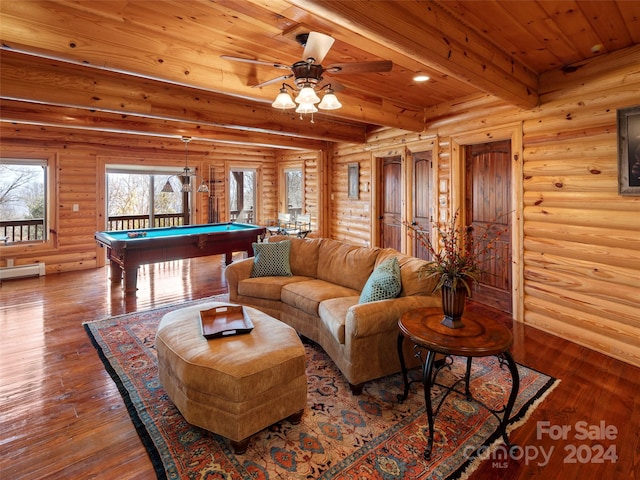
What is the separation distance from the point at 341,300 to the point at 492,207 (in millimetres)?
2714

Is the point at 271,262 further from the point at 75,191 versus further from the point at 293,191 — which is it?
the point at 293,191

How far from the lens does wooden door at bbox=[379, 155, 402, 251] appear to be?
6.09 metres

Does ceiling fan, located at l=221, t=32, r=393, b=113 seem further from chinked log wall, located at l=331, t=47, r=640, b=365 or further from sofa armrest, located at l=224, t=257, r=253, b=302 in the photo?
chinked log wall, located at l=331, t=47, r=640, b=365

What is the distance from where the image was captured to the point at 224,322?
2.43 meters

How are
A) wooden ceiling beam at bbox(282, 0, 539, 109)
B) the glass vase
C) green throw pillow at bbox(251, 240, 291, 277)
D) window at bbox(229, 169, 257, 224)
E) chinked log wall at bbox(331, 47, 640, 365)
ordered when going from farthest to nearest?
window at bbox(229, 169, 257, 224)
green throw pillow at bbox(251, 240, 291, 277)
chinked log wall at bbox(331, 47, 640, 365)
the glass vase
wooden ceiling beam at bbox(282, 0, 539, 109)

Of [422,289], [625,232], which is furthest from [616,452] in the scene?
[625,232]

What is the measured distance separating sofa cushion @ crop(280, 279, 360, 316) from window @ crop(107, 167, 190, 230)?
566 centimetres

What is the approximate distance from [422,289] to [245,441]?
173 cm

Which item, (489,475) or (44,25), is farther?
(44,25)

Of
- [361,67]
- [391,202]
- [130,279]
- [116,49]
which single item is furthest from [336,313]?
[391,202]

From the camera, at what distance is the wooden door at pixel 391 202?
240 inches

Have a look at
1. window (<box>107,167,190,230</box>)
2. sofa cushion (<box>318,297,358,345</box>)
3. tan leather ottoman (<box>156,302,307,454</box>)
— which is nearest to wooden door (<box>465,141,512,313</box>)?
sofa cushion (<box>318,297,358,345</box>)

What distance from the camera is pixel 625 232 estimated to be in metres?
3.09

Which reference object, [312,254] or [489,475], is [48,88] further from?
[489,475]
